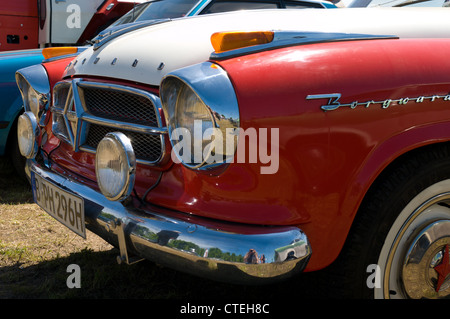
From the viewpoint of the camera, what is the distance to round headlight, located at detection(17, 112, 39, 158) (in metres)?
2.28

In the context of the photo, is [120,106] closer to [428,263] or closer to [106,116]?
[106,116]

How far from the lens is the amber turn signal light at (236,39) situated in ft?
5.52

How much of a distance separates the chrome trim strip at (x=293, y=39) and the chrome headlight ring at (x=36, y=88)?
3.72 feet

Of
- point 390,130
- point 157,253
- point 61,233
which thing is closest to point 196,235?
point 157,253

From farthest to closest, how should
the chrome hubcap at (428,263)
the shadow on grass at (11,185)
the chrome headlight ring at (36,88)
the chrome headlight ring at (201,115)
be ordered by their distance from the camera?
the shadow on grass at (11,185)
the chrome headlight ring at (36,88)
the chrome hubcap at (428,263)
the chrome headlight ring at (201,115)

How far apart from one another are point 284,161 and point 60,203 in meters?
1.02

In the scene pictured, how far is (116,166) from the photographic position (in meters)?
1.67

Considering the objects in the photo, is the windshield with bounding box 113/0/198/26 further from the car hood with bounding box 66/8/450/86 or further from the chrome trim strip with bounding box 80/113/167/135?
the chrome trim strip with bounding box 80/113/167/135

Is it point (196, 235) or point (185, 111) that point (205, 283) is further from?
point (185, 111)

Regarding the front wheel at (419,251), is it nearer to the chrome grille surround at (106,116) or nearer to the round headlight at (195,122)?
the round headlight at (195,122)

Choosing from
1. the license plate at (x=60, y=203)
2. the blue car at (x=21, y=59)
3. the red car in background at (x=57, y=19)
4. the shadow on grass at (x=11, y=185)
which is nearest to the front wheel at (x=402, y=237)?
the license plate at (x=60, y=203)

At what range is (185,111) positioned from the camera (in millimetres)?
1561

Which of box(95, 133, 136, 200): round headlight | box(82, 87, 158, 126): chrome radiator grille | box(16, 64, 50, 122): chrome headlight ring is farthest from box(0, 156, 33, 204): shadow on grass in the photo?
box(95, 133, 136, 200): round headlight
